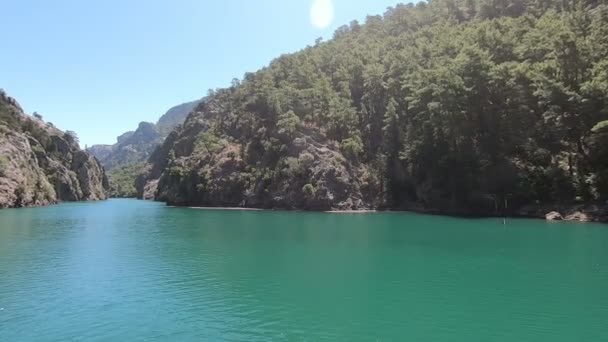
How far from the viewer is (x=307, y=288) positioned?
27.4m

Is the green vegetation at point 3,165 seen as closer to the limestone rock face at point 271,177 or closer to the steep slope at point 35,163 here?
the steep slope at point 35,163

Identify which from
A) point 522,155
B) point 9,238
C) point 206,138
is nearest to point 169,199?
point 206,138

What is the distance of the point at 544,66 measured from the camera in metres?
74.6

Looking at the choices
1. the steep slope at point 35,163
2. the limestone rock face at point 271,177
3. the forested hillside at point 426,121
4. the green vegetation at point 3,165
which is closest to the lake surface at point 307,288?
the forested hillside at point 426,121

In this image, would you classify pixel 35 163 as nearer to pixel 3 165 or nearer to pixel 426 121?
pixel 3 165

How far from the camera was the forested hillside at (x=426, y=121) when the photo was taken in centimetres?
7312

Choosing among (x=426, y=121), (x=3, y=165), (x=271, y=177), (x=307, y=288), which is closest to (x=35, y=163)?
(x=3, y=165)

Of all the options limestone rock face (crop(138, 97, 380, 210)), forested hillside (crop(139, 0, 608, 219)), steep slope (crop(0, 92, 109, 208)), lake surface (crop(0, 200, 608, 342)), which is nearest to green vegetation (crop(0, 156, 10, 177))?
steep slope (crop(0, 92, 109, 208))

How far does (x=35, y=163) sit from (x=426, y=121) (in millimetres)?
116512

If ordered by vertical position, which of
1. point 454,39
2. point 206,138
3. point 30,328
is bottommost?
point 30,328

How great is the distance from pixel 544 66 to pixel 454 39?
99.3ft

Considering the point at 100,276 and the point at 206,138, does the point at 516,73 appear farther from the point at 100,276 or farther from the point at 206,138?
the point at 206,138

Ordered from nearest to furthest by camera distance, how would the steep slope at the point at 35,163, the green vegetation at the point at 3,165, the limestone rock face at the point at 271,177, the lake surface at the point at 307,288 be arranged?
1. the lake surface at the point at 307,288
2. the limestone rock face at the point at 271,177
3. the green vegetation at the point at 3,165
4. the steep slope at the point at 35,163

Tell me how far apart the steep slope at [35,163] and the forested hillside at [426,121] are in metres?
36.8
